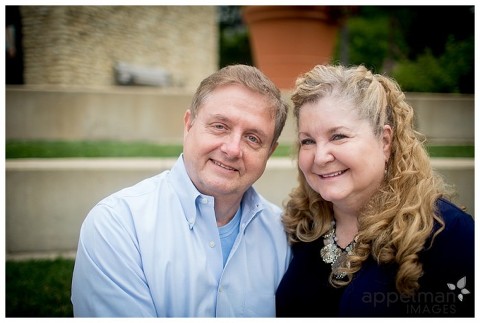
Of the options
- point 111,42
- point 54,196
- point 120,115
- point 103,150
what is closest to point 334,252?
point 54,196

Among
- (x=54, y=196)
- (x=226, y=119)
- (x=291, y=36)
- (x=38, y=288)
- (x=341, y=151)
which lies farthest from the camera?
(x=291, y=36)

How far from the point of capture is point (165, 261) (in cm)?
185

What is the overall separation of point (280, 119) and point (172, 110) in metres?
3.25

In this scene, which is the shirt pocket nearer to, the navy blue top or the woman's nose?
the navy blue top

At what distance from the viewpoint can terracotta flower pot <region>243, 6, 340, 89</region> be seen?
5.39 m

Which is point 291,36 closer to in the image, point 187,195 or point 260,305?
point 187,195

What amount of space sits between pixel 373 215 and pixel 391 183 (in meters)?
0.18

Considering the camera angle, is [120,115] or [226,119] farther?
[120,115]

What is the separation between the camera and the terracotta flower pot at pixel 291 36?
539 cm

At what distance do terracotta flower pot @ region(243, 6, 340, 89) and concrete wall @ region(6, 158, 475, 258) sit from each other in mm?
2754

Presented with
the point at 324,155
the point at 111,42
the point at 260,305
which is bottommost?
the point at 260,305

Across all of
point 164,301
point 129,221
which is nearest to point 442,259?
point 164,301
